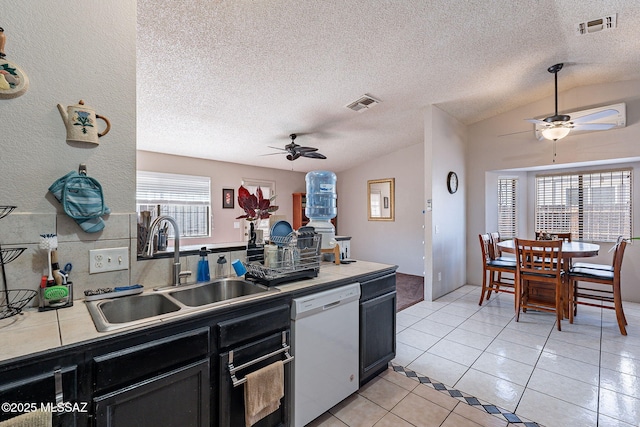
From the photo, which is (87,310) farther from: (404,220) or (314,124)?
(404,220)

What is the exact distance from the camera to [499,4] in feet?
7.86

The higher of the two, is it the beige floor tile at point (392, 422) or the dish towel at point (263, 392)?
the dish towel at point (263, 392)

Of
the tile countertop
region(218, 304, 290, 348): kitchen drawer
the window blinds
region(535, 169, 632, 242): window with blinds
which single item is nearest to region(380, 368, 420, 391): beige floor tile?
region(218, 304, 290, 348): kitchen drawer

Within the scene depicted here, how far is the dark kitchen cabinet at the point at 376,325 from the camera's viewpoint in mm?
2039

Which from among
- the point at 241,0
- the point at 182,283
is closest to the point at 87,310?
the point at 182,283

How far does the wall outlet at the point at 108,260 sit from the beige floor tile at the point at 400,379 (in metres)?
1.98

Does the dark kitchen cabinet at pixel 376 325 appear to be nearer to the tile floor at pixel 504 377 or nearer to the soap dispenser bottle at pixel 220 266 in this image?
the tile floor at pixel 504 377

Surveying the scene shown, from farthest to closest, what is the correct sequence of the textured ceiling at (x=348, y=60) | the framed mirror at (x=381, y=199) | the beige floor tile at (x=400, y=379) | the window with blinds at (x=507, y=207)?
1. the framed mirror at (x=381, y=199)
2. the window with blinds at (x=507, y=207)
3. the textured ceiling at (x=348, y=60)
4. the beige floor tile at (x=400, y=379)

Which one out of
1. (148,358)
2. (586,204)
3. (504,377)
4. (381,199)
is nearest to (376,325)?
(504,377)

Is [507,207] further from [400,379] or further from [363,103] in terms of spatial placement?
[400,379]

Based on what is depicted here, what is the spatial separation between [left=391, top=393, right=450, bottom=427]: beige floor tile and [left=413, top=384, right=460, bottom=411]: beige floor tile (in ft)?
0.12

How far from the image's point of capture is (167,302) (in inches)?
59.2

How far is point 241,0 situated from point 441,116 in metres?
3.29

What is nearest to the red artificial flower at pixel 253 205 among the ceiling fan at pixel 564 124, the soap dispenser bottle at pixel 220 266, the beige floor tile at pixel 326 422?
the soap dispenser bottle at pixel 220 266
